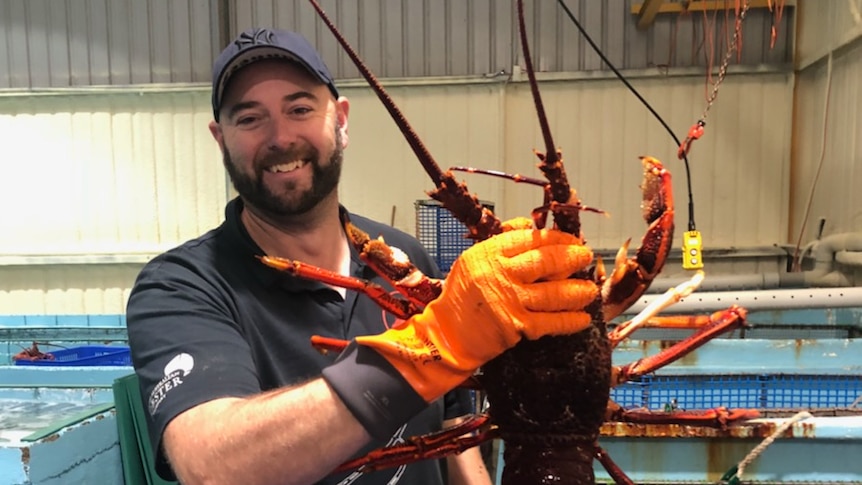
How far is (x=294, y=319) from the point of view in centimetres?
116

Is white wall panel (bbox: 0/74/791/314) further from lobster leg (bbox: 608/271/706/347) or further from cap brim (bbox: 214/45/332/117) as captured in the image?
lobster leg (bbox: 608/271/706/347)

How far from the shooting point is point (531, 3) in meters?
4.70

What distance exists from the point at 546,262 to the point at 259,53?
0.78m

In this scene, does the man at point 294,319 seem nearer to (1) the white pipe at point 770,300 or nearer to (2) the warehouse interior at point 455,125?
(1) the white pipe at point 770,300

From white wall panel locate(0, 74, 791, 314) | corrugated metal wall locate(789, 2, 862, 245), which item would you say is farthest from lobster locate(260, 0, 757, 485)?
white wall panel locate(0, 74, 791, 314)

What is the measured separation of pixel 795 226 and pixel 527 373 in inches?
186

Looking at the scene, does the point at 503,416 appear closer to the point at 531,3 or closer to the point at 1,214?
the point at 531,3

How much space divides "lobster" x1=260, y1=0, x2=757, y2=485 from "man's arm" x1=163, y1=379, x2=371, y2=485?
201mm

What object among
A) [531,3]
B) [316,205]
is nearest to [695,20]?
[531,3]

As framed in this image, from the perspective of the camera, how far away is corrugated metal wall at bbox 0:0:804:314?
471cm

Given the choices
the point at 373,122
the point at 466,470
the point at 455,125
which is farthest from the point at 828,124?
the point at 466,470

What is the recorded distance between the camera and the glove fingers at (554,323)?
2.77ft

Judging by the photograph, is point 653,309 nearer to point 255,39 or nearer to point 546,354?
point 546,354

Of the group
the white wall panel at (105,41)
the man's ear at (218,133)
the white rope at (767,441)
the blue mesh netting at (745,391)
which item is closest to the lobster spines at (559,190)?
the man's ear at (218,133)
